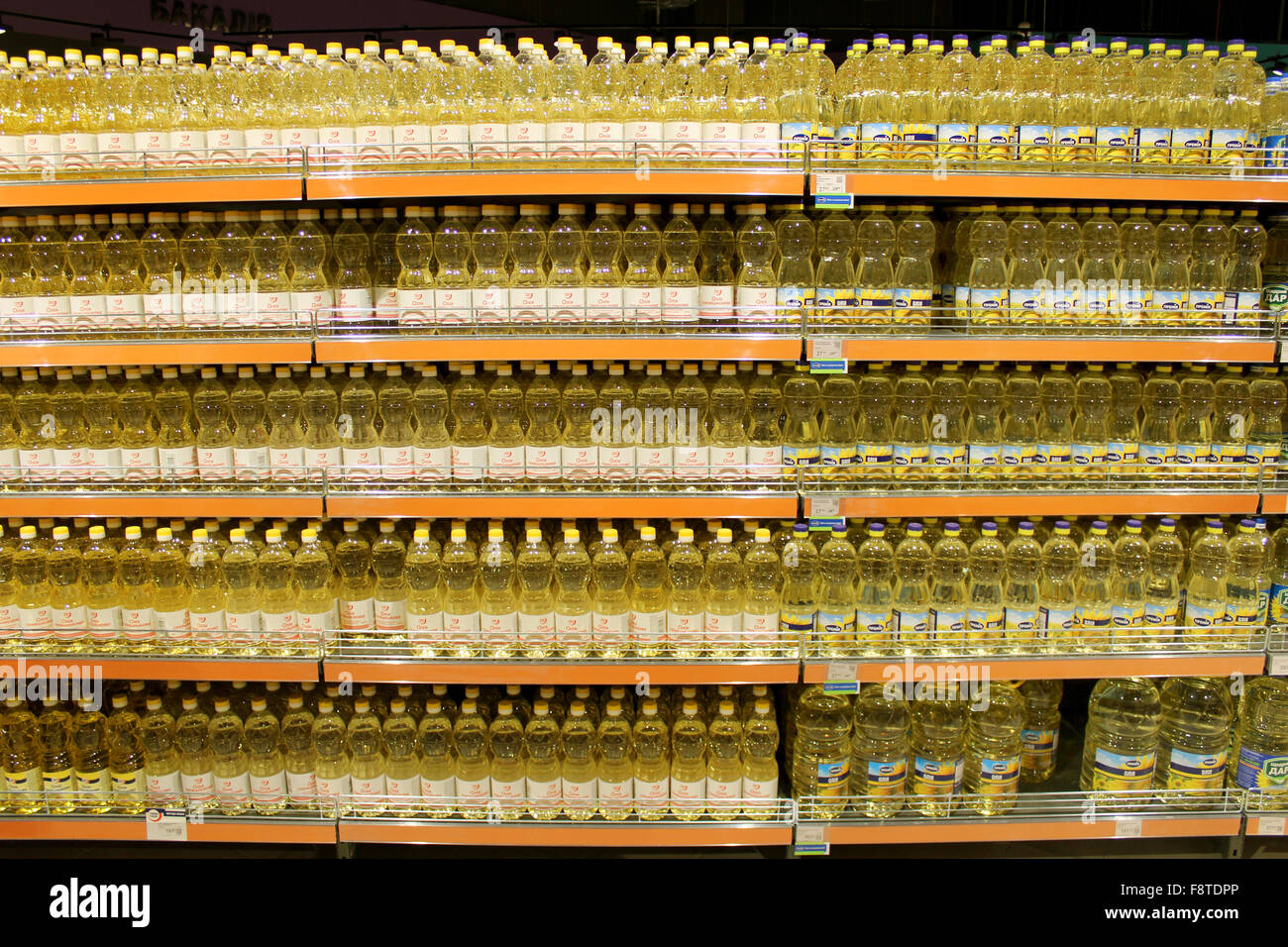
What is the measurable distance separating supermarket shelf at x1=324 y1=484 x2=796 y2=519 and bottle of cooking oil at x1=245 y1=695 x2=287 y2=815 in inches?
29.8

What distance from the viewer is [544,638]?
2479 millimetres

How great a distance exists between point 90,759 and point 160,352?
133 centimetres

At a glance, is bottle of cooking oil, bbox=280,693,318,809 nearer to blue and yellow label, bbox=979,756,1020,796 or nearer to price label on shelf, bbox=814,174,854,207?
blue and yellow label, bbox=979,756,1020,796

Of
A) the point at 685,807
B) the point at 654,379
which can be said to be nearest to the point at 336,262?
the point at 654,379

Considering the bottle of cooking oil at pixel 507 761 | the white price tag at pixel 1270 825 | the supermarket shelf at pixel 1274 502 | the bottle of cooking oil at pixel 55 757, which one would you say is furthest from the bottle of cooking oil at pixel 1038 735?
the bottle of cooking oil at pixel 55 757

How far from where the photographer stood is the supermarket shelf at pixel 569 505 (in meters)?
2.38

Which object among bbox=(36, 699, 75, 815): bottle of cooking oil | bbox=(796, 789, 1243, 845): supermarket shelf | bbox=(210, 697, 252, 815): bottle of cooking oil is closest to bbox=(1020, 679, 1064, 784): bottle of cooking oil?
bbox=(796, 789, 1243, 845): supermarket shelf

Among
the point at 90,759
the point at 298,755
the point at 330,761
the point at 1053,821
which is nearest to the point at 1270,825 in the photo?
the point at 1053,821

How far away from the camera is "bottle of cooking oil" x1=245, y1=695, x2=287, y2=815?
8.29ft

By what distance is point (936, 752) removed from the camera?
2.56 metres

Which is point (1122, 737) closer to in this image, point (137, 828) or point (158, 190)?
point (137, 828)

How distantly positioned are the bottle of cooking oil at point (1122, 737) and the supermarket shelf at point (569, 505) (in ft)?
4.24

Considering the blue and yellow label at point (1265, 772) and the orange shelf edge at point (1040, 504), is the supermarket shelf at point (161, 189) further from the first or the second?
the blue and yellow label at point (1265, 772)

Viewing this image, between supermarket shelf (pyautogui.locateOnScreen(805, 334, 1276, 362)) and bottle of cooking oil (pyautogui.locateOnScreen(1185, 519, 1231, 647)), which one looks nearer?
supermarket shelf (pyautogui.locateOnScreen(805, 334, 1276, 362))
